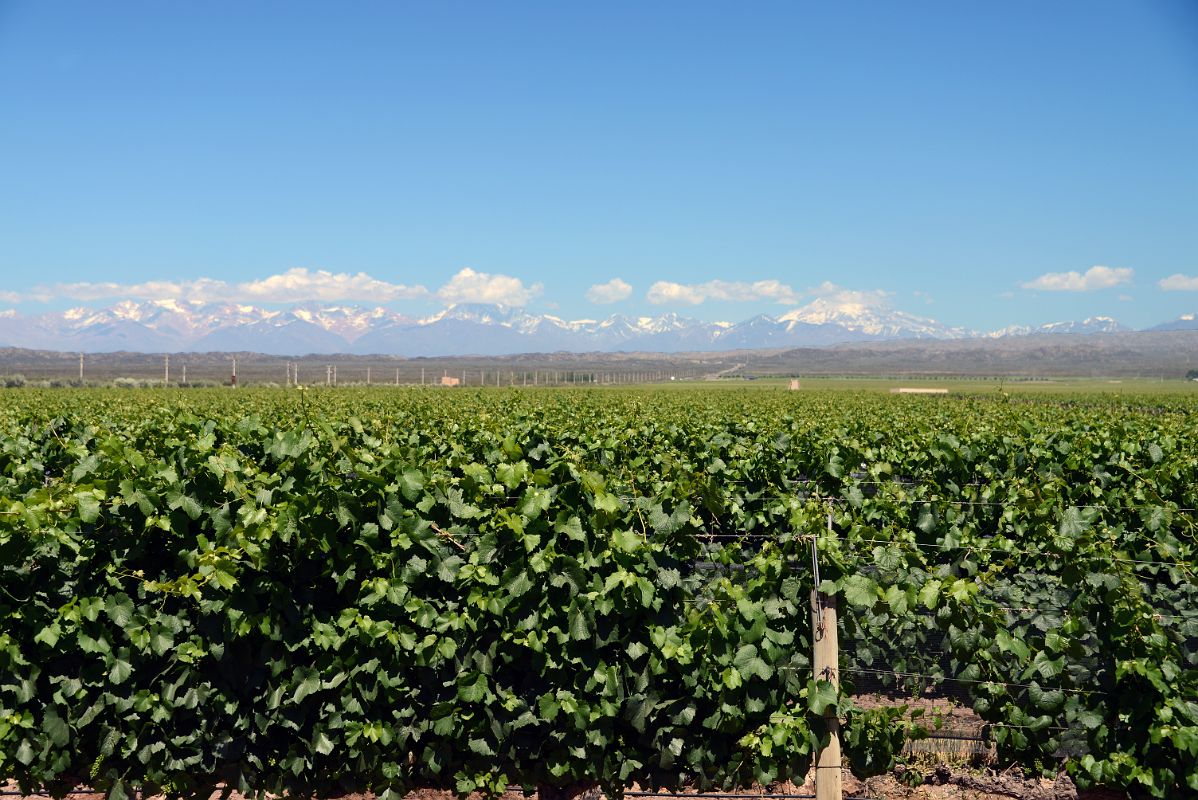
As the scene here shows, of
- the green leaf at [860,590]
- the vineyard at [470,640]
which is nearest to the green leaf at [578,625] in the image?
the vineyard at [470,640]

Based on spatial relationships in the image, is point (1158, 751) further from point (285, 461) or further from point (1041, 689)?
point (285, 461)

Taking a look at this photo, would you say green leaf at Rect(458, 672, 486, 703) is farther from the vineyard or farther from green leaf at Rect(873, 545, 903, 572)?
green leaf at Rect(873, 545, 903, 572)

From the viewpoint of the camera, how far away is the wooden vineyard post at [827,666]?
4.90 meters

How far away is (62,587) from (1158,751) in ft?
18.7

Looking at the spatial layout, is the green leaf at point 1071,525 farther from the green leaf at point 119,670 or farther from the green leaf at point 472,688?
the green leaf at point 119,670

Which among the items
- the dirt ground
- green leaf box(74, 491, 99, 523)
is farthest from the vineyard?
the dirt ground

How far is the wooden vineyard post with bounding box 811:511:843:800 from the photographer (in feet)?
16.1

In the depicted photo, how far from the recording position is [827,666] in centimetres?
491

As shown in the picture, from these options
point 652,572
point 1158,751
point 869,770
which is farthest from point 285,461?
point 1158,751

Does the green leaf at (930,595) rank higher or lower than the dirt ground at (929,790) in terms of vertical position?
higher

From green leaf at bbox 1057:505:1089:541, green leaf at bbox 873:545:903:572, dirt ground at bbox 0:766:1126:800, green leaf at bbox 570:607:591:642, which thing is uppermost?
green leaf at bbox 1057:505:1089:541

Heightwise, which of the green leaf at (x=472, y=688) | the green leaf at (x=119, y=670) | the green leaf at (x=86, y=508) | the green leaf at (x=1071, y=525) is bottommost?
the green leaf at (x=472, y=688)

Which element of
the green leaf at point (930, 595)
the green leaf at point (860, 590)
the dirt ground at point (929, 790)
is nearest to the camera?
the green leaf at point (860, 590)

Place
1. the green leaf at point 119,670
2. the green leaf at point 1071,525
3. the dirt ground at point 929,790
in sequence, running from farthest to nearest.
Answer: the green leaf at point 1071,525
the dirt ground at point 929,790
the green leaf at point 119,670
